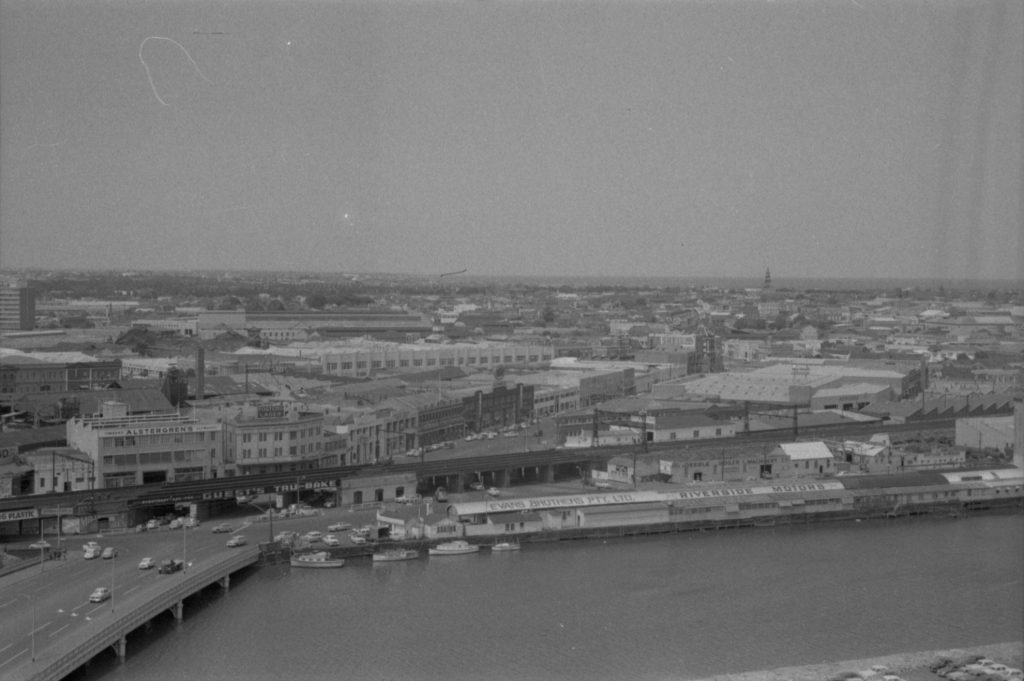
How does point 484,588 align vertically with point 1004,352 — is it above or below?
below

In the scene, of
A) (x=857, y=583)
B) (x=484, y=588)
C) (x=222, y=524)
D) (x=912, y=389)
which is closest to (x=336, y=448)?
(x=222, y=524)

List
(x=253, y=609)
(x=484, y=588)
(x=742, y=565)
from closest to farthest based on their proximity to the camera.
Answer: (x=253, y=609)
(x=484, y=588)
(x=742, y=565)

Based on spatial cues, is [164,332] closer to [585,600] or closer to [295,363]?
[295,363]

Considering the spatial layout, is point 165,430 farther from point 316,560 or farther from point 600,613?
point 600,613

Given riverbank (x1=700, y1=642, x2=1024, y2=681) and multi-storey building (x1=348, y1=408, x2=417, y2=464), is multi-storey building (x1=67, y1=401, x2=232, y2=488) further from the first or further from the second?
riverbank (x1=700, y1=642, x2=1024, y2=681)

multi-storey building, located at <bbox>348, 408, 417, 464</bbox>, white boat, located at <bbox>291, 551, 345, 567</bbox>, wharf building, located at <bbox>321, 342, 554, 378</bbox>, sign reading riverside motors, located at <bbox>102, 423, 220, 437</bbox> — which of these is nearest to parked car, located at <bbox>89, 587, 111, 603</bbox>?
white boat, located at <bbox>291, 551, 345, 567</bbox>

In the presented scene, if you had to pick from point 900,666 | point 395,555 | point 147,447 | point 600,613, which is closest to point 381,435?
point 147,447

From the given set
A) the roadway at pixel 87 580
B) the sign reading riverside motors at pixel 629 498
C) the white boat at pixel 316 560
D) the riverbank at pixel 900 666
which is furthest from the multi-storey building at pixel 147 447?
the riverbank at pixel 900 666

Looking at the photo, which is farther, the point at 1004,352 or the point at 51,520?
the point at 1004,352
